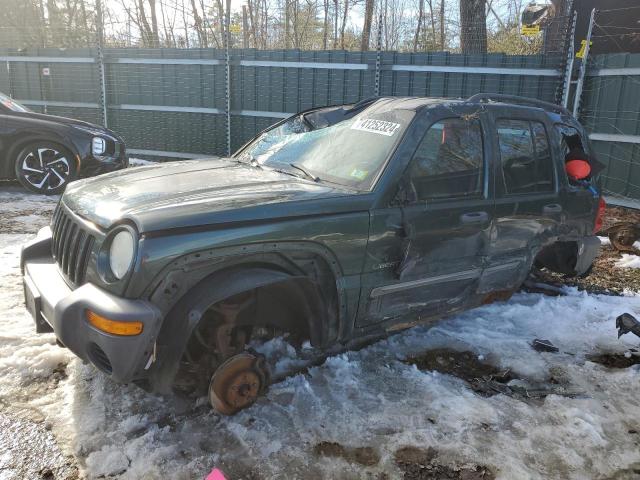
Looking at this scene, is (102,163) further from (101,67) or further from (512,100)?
(512,100)

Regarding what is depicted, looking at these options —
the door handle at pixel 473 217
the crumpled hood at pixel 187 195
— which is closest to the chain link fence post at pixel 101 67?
the crumpled hood at pixel 187 195

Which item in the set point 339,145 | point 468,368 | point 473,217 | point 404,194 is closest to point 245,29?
point 339,145

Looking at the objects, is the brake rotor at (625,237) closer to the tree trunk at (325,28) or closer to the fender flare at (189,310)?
the fender flare at (189,310)

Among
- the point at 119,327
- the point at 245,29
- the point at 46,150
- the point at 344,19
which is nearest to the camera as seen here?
the point at 119,327

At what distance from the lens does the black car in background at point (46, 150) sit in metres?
7.18

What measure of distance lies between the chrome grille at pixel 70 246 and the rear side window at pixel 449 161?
1837 mm

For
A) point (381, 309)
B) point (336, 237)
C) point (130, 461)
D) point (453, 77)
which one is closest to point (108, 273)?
point (130, 461)

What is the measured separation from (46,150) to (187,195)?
568cm

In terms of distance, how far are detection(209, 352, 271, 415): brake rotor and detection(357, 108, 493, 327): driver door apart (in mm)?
679

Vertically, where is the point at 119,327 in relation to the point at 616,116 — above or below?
below

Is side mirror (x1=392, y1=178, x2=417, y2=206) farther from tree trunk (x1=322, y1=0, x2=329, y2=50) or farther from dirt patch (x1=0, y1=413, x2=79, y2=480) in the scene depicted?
tree trunk (x1=322, y1=0, x2=329, y2=50)

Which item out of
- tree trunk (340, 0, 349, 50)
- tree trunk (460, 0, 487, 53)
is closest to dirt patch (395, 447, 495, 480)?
tree trunk (460, 0, 487, 53)

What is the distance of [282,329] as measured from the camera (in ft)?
9.86

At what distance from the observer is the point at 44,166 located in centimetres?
739
